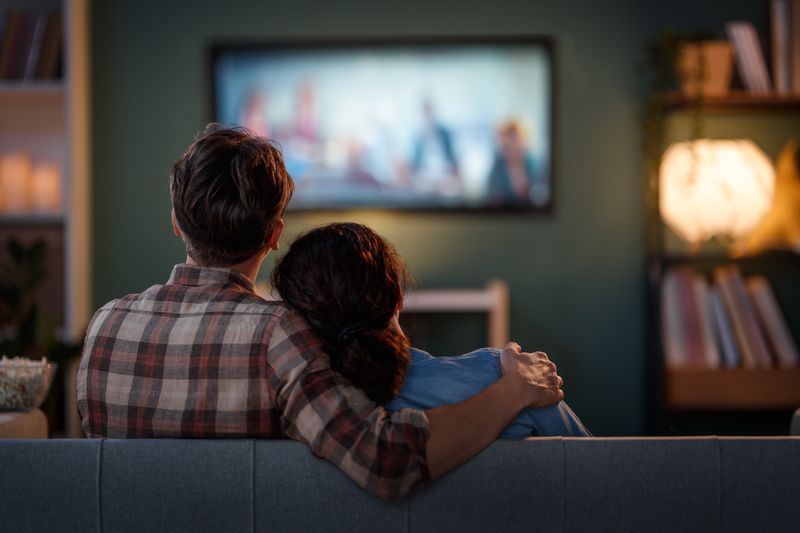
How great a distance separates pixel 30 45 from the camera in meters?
3.46

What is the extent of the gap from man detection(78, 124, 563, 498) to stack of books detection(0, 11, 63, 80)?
243cm

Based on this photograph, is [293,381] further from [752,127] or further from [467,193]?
[752,127]

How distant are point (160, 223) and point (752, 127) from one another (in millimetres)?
2355

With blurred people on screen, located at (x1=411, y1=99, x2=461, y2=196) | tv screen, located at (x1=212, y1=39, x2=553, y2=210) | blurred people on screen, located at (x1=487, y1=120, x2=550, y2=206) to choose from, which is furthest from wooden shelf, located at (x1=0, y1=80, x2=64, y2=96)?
blurred people on screen, located at (x1=487, y1=120, x2=550, y2=206)

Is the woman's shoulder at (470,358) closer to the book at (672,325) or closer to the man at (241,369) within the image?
the man at (241,369)

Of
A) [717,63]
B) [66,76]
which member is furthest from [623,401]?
[66,76]

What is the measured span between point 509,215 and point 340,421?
2.57 m

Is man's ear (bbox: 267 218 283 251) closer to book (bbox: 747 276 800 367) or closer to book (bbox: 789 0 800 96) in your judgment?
book (bbox: 747 276 800 367)

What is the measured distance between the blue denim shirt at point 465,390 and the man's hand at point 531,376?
0.02 metres

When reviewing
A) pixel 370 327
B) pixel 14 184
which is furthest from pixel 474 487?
pixel 14 184

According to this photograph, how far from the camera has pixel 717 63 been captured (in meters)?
3.35

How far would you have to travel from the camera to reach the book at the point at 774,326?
129 inches

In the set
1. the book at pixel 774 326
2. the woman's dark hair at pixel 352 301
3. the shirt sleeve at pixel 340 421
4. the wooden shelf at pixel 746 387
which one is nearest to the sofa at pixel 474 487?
the shirt sleeve at pixel 340 421

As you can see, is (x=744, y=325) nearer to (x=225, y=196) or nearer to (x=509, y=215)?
(x=509, y=215)
